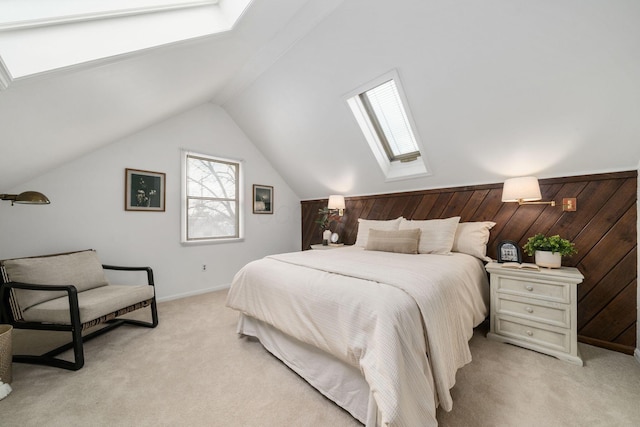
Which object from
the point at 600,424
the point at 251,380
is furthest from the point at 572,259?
the point at 251,380

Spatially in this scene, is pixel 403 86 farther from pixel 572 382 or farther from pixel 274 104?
pixel 572 382

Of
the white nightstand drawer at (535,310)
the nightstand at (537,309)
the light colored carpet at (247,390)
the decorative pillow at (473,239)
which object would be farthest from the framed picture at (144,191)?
the white nightstand drawer at (535,310)

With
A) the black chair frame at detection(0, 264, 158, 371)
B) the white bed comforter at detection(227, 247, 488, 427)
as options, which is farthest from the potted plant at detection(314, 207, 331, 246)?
the black chair frame at detection(0, 264, 158, 371)

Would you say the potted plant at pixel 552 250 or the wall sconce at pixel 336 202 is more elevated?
the wall sconce at pixel 336 202

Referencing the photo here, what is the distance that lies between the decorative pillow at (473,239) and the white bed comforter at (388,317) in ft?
1.69

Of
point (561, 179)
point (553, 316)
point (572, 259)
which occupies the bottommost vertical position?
point (553, 316)

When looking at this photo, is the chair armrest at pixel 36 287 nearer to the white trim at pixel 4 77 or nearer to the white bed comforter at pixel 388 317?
the white bed comforter at pixel 388 317

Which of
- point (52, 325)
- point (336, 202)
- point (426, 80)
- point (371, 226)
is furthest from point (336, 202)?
point (52, 325)

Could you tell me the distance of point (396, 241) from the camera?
8.94ft

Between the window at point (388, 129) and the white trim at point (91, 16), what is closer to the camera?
the white trim at point (91, 16)

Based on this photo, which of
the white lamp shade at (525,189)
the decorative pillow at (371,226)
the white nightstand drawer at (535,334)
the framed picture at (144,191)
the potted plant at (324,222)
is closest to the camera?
the white nightstand drawer at (535,334)

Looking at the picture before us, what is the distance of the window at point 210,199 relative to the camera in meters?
3.64

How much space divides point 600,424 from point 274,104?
12.7 feet

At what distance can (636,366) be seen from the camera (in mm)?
1806
